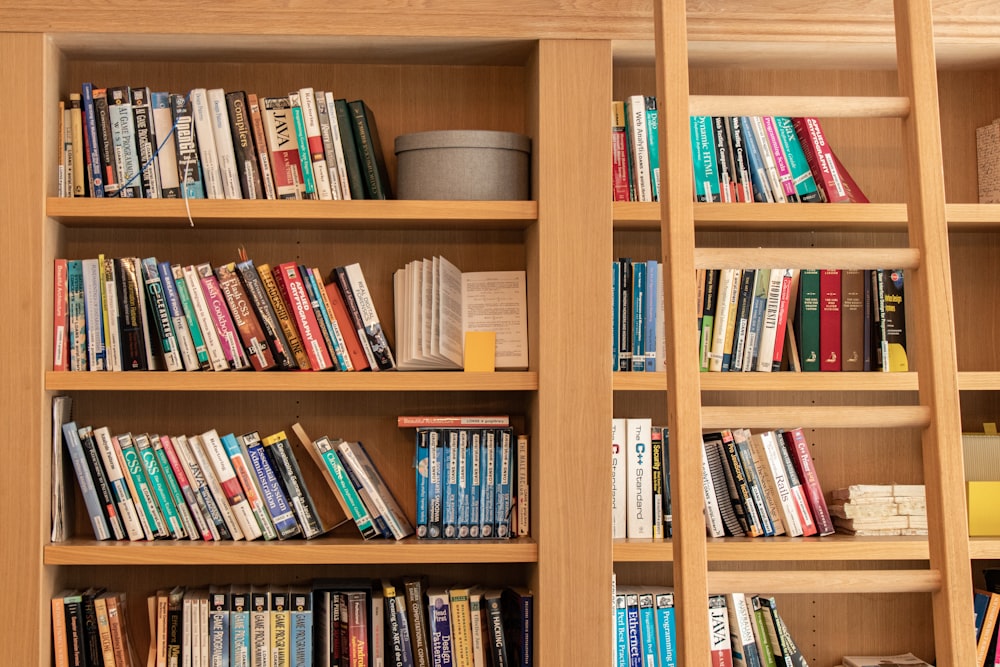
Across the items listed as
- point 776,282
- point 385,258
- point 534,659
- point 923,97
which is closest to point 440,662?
point 534,659

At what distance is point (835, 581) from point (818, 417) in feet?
0.77

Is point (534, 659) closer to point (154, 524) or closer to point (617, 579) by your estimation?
point (617, 579)

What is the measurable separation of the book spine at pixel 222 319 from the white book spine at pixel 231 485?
16cm

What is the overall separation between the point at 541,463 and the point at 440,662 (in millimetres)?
462

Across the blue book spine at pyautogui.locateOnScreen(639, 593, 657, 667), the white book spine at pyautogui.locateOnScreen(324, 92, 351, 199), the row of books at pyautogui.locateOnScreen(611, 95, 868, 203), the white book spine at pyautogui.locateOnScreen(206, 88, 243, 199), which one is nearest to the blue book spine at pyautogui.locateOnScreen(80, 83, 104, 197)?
the white book spine at pyautogui.locateOnScreen(206, 88, 243, 199)

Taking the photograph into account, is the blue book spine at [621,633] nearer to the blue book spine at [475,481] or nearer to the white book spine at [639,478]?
the white book spine at [639,478]

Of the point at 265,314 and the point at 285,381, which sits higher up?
the point at 265,314

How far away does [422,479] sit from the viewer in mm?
2047

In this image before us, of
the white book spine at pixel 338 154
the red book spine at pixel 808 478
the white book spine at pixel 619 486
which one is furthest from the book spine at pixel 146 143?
the red book spine at pixel 808 478

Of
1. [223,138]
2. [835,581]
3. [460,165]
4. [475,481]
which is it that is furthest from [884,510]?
[223,138]

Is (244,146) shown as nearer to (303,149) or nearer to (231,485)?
(303,149)

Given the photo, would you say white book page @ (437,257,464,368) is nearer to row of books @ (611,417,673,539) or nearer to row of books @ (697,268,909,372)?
row of books @ (611,417,673,539)

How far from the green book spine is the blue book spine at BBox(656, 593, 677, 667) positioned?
1.86 ft

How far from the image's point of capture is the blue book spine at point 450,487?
2.05 meters
